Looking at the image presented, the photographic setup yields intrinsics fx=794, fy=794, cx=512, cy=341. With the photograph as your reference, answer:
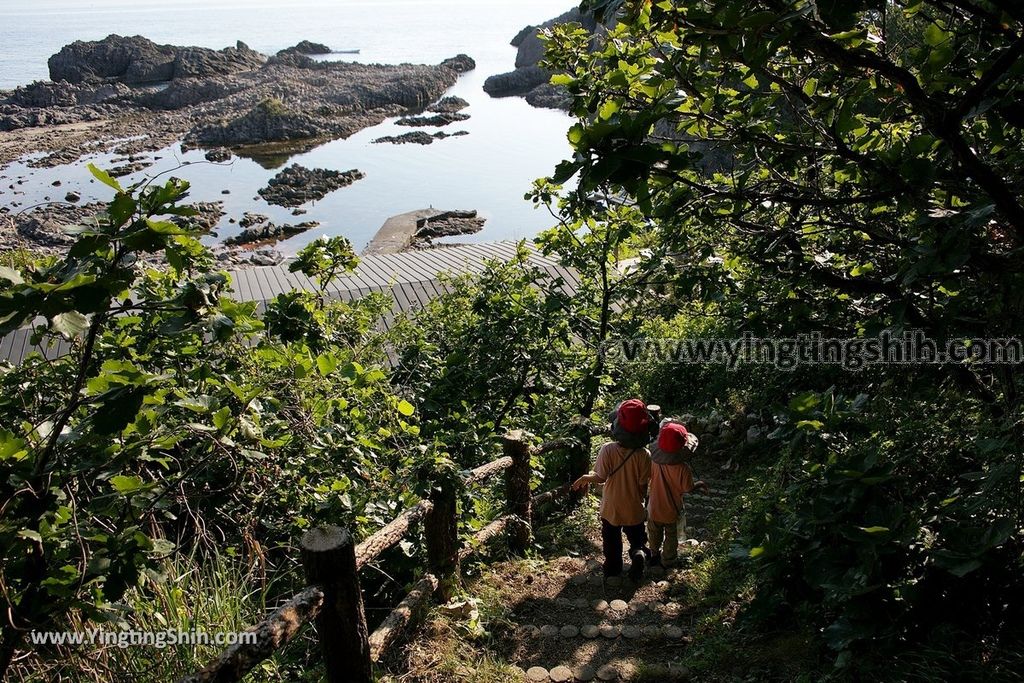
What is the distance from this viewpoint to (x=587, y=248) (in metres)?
7.15

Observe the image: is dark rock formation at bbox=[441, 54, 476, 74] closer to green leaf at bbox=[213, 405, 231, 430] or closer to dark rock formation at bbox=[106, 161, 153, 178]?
dark rock formation at bbox=[106, 161, 153, 178]

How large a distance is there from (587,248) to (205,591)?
175 inches

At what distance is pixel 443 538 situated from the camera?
15.4ft

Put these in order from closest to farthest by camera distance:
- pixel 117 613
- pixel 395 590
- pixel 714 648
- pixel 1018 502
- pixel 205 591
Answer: pixel 1018 502, pixel 117 613, pixel 205 591, pixel 714 648, pixel 395 590

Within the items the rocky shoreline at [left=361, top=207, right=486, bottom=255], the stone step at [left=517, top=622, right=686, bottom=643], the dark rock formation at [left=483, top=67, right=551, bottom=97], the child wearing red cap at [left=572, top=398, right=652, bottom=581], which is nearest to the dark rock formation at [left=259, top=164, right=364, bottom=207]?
the rocky shoreline at [left=361, top=207, right=486, bottom=255]

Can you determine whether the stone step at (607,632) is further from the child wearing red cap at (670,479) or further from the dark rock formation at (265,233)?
the dark rock formation at (265,233)

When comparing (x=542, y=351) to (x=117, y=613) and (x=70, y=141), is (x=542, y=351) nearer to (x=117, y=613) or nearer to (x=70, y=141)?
(x=117, y=613)

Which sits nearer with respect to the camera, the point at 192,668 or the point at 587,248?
the point at 192,668

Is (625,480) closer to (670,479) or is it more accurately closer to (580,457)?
(670,479)

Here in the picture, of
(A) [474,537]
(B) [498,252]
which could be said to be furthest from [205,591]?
(B) [498,252]

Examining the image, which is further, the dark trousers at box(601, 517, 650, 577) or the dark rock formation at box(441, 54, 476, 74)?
the dark rock formation at box(441, 54, 476, 74)

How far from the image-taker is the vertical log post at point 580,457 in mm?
7043

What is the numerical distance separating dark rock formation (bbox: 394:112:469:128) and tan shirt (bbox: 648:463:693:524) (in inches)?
1702

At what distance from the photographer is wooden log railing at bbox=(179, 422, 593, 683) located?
2908mm
